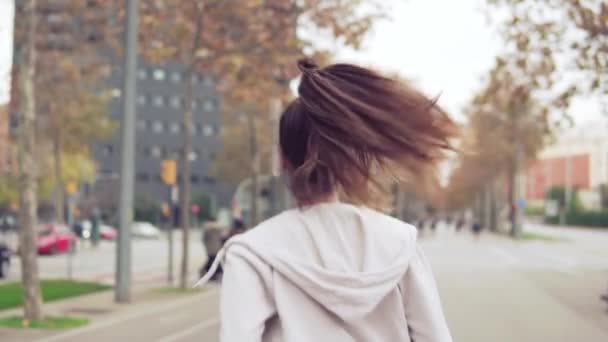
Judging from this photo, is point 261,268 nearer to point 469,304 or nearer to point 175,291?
point 469,304

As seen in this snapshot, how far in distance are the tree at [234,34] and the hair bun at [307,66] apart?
16812 mm

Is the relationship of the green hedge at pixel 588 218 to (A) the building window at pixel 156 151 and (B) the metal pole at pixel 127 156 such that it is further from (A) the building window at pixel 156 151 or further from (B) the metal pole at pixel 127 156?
(B) the metal pole at pixel 127 156

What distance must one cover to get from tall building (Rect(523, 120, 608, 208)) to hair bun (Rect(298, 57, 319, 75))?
349 feet

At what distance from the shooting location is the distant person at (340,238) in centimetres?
209

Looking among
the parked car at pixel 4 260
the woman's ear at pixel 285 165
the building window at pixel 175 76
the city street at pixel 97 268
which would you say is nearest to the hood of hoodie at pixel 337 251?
the woman's ear at pixel 285 165

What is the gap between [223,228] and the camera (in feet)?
76.3

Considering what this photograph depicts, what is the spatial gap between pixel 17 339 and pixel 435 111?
33.3 ft

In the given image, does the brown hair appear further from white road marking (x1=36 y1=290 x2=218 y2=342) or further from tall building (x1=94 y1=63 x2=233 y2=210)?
tall building (x1=94 y1=63 x2=233 y2=210)

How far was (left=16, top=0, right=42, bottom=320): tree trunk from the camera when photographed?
12.7 meters

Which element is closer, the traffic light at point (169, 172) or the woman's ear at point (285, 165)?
the woman's ear at point (285, 165)

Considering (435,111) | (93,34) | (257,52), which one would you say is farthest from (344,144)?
(93,34)

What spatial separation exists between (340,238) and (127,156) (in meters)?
14.4

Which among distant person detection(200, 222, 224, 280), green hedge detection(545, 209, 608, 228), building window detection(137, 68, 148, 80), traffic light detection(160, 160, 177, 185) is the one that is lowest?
Result: green hedge detection(545, 209, 608, 228)

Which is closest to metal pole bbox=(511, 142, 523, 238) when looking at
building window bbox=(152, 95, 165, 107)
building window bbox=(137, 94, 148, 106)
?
building window bbox=(152, 95, 165, 107)
